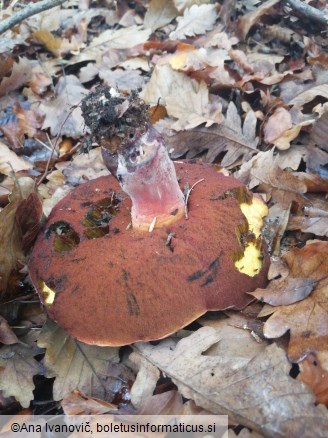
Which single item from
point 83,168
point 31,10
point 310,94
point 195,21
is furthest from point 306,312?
point 195,21

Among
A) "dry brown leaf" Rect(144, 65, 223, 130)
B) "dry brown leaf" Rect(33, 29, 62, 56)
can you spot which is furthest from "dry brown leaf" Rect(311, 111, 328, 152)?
"dry brown leaf" Rect(33, 29, 62, 56)

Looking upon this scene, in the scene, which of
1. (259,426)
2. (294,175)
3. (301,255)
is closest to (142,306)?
(259,426)

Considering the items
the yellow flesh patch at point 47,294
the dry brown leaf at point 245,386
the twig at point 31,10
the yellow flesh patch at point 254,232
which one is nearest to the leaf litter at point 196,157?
the dry brown leaf at point 245,386

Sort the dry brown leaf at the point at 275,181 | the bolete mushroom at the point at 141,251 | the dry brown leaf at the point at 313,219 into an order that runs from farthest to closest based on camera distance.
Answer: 1. the dry brown leaf at the point at 275,181
2. the dry brown leaf at the point at 313,219
3. the bolete mushroom at the point at 141,251

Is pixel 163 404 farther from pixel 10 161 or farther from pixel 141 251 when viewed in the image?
pixel 10 161

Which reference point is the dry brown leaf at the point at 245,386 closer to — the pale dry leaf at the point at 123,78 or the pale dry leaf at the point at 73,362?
the pale dry leaf at the point at 73,362

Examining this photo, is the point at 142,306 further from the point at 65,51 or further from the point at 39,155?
the point at 65,51
